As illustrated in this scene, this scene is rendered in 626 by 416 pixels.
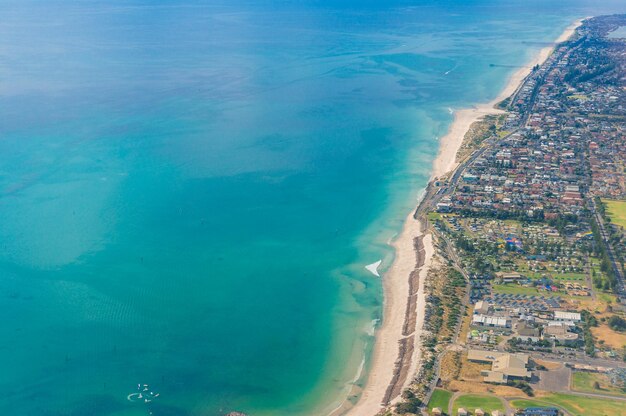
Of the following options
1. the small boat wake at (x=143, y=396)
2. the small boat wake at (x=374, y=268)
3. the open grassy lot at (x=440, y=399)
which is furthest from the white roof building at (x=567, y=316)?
the small boat wake at (x=143, y=396)

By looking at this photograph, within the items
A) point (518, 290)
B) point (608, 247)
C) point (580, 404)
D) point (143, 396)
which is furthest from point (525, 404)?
point (608, 247)

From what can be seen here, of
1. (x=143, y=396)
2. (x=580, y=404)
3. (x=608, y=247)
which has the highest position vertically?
(x=608, y=247)

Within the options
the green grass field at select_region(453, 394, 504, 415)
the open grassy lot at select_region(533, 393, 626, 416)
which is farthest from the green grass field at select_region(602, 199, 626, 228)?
the green grass field at select_region(453, 394, 504, 415)

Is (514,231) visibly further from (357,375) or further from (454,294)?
(357,375)

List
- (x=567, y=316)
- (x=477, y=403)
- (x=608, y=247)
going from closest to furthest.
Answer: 1. (x=477, y=403)
2. (x=567, y=316)
3. (x=608, y=247)

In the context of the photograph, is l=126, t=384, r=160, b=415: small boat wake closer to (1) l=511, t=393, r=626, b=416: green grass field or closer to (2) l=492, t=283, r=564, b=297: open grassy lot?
(1) l=511, t=393, r=626, b=416: green grass field

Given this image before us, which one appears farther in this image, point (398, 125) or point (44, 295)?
point (398, 125)

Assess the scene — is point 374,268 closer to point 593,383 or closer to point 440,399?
point 440,399

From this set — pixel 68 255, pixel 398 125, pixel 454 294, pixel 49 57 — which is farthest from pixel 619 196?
pixel 49 57
